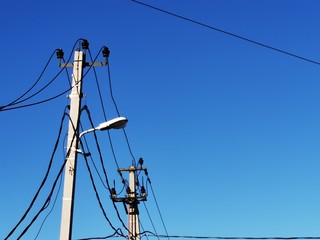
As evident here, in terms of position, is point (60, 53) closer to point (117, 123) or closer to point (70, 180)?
point (117, 123)

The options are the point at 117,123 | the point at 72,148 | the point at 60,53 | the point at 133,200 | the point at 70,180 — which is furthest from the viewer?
the point at 133,200

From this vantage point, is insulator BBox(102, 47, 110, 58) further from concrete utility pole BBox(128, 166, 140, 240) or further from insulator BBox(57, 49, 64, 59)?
concrete utility pole BBox(128, 166, 140, 240)

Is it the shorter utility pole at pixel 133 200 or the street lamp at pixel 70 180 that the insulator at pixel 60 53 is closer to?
the street lamp at pixel 70 180

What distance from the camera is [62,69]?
940cm

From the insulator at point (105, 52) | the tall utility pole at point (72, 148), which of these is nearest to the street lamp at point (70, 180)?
the tall utility pole at point (72, 148)

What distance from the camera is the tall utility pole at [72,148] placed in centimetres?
738

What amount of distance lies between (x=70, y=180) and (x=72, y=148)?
609 millimetres

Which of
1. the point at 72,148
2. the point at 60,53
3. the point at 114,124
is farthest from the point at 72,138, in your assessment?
Answer: the point at 60,53

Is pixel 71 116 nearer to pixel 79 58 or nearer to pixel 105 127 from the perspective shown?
pixel 105 127

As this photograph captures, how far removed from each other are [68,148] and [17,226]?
1433mm

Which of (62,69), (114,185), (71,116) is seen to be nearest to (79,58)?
(62,69)

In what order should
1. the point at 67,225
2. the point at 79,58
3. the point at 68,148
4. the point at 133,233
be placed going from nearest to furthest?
the point at 67,225 → the point at 68,148 → the point at 79,58 → the point at 133,233

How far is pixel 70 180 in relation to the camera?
7.70 metres

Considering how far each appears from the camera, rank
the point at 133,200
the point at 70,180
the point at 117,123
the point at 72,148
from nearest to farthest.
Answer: the point at 70,180
the point at 72,148
the point at 117,123
the point at 133,200
